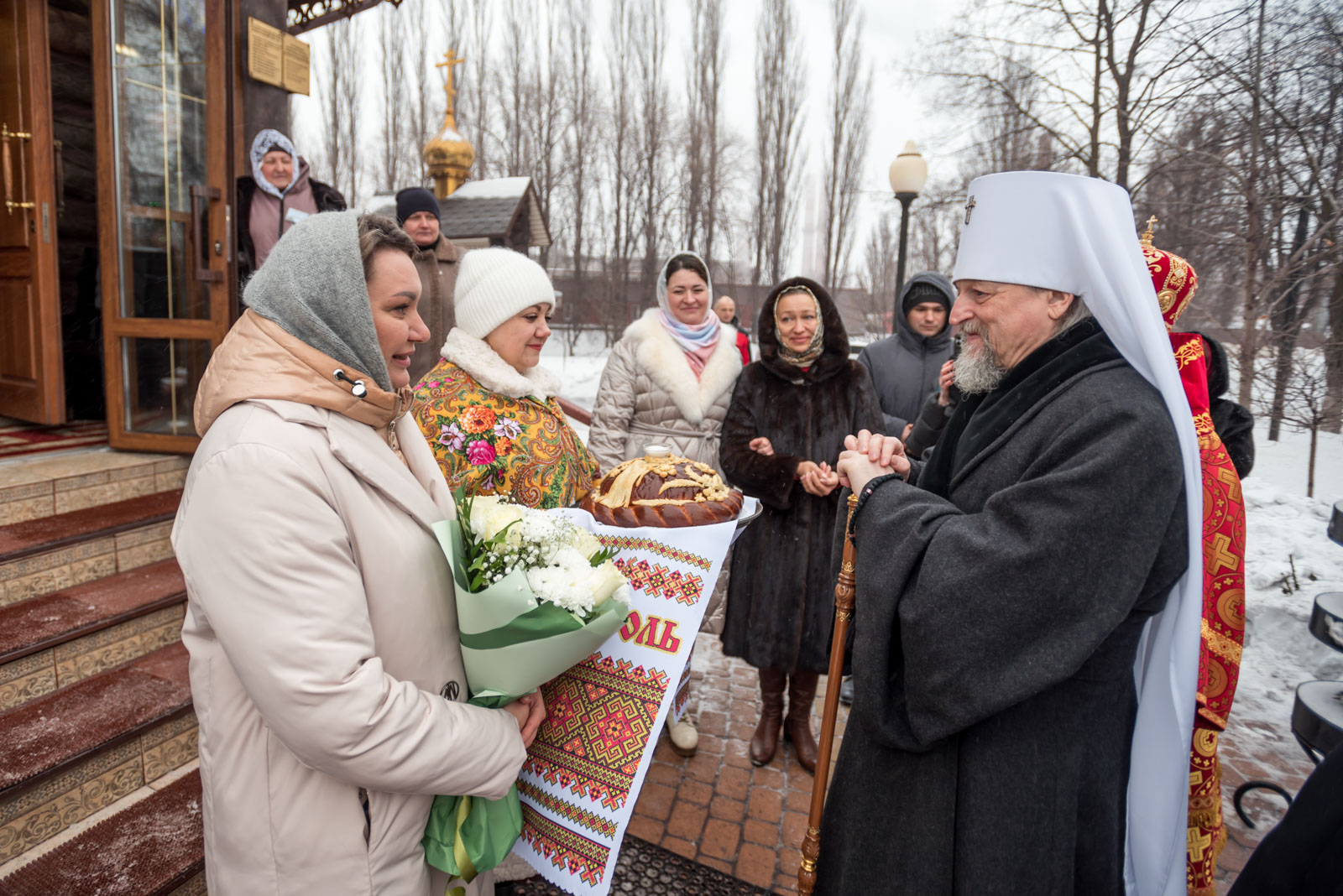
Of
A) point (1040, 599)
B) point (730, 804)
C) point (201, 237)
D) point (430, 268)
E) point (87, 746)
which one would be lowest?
point (730, 804)

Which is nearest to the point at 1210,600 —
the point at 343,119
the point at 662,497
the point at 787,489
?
the point at 787,489

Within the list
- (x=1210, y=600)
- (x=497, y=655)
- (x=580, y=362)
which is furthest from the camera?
(x=580, y=362)

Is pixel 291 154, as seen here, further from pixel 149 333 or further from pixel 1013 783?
pixel 1013 783

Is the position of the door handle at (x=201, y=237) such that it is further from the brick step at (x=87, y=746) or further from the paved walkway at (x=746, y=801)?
the paved walkway at (x=746, y=801)

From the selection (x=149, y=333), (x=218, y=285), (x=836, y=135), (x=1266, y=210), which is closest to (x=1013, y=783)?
(x=218, y=285)

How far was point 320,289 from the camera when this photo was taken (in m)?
1.44

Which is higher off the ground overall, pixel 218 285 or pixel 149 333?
pixel 218 285

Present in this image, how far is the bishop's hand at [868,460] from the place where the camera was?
1.96 meters

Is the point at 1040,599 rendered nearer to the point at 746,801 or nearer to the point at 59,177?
the point at 746,801

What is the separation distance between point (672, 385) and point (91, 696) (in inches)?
121

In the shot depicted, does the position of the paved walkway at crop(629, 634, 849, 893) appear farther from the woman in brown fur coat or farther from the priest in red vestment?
the priest in red vestment

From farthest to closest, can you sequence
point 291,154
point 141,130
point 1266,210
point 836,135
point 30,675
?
point 836,135
point 1266,210
point 291,154
point 141,130
point 30,675

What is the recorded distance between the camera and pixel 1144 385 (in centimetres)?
154

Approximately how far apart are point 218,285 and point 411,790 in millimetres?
4790
